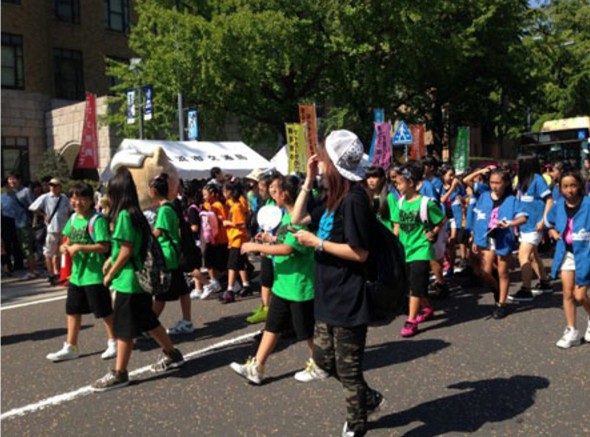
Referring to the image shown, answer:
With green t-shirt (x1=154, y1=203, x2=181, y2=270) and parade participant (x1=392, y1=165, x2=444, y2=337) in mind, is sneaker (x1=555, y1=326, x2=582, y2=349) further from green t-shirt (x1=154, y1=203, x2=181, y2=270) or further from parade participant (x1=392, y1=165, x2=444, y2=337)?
green t-shirt (x1=154, y1=203, x2=181, y2=270)

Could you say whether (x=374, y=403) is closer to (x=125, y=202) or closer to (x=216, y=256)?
(x=125, y=202)

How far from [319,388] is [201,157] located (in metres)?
11.6

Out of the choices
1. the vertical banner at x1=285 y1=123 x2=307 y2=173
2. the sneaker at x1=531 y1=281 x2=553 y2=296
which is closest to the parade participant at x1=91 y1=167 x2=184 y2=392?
the sneaker at x1=531 y1=281 x2=553 y2=296

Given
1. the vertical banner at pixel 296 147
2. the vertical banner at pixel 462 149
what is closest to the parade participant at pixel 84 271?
the vertical banner at pixel 296 147

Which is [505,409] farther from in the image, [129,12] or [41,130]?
[129,12]

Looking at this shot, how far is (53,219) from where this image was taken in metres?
10.7

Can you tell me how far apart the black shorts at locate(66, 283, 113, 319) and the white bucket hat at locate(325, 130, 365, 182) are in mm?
3122

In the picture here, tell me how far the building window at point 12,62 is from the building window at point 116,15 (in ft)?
14.6

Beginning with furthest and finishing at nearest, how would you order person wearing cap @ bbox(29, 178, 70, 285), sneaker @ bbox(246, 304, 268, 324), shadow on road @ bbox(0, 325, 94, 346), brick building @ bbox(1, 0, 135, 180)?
brick building @ bbox(1, 0, 135, 180), person wearing cap @ bbox(29, 178, 70, 285), sneaker @ bbox(246, 304, 268, 324), shadow on road @ bbox(0, 325, 94, 346)

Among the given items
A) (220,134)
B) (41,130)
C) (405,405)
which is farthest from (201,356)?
(41,130)

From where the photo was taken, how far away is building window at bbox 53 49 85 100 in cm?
2698

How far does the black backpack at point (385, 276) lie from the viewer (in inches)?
145

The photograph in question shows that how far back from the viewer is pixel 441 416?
13.8 feet

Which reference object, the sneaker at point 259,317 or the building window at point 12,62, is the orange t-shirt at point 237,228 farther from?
the building window at point 12,62
